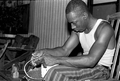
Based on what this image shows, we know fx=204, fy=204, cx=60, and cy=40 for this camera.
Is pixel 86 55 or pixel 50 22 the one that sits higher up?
pixel 50 22

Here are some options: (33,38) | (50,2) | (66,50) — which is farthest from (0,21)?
(66,50)

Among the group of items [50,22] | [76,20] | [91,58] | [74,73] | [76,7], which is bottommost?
[74,73]

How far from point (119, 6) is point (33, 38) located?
6.73ft

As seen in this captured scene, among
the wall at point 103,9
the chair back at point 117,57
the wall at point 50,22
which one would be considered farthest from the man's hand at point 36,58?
the wall at point 50,22

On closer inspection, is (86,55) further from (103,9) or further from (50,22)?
(50,22)

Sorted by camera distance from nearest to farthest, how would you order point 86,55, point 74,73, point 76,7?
point 74,73 < point 86,55 < point 76,7

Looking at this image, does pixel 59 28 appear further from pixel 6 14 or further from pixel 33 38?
pixel 6 14

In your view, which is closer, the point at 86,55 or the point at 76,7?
the point at 86,55

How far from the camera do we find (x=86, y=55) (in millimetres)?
1866

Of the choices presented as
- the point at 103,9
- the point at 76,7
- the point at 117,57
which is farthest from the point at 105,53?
the point at 103,9

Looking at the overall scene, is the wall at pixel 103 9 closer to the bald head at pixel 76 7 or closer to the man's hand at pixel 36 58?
the bald head at pixel 76 7

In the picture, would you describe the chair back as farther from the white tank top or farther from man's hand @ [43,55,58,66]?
man's hand @ [43,55,58,66]

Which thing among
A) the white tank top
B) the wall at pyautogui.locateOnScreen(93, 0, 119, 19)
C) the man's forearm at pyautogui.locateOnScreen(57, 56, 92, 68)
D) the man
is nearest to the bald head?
the man

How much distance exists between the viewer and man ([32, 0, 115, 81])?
1.74 m
